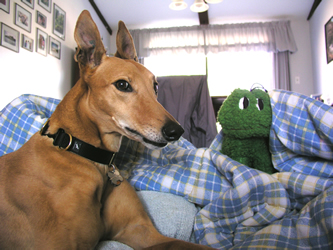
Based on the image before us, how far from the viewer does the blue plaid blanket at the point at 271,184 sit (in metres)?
0.83

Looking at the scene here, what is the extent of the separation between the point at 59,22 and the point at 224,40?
345cm

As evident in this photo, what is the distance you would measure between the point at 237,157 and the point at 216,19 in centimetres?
535

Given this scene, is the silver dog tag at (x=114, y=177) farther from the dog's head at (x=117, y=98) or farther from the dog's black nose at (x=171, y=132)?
the dog's black nose at (x=171, y=132)

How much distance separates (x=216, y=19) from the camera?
5969 mm

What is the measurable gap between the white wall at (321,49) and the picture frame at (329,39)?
9cm

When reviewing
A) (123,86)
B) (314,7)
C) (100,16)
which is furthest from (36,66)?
(314,7)

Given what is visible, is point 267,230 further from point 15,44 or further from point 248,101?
point 15,44

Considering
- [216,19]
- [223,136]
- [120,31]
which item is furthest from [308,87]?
[120,31]

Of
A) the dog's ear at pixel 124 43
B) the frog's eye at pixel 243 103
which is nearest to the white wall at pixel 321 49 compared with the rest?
the frog's eye at pixel 243 103

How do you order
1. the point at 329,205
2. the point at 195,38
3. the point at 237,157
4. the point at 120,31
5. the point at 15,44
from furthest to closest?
the point at 195,38 < the point at 15,44 < the point at 237,157 < the point at 120,31 < the point at 329,205

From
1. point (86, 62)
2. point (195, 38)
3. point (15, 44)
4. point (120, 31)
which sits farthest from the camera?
point (195, 38)

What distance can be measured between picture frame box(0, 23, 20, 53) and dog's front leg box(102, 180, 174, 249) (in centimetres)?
264

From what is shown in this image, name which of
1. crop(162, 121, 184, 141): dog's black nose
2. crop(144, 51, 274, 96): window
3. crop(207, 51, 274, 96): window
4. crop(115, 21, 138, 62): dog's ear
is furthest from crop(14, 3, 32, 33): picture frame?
crop(207, 51, 274, 96): window

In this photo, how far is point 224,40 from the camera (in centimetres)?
592
